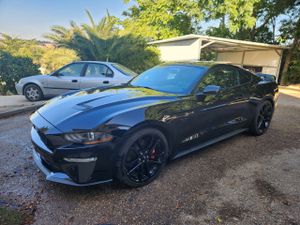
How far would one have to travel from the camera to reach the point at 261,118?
178 inches

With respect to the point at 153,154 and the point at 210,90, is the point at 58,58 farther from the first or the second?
the point at 153,154

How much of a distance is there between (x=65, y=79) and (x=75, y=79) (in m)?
0.32

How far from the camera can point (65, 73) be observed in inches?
273

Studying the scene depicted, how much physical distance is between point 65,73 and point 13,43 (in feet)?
51.4

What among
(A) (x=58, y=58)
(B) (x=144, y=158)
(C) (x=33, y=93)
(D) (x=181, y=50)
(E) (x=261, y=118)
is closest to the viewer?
(B) (x=144, y=158)

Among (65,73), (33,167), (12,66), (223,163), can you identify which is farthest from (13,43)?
(223,163)

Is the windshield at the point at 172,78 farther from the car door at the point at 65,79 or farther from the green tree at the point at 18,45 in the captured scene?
the green tree at the point at 18,45

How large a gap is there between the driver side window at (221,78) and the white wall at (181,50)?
7.69 meters

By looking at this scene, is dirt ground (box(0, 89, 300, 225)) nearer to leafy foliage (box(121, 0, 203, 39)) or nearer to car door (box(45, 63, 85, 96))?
car door (box(45, 63, 85, 96))

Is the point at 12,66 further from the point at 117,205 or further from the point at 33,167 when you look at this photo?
the point at 117,205

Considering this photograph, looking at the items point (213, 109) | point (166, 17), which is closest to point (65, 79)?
point (213, 109)

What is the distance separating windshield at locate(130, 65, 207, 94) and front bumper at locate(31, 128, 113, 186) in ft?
4.54

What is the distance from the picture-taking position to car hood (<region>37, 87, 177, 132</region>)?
2.36m

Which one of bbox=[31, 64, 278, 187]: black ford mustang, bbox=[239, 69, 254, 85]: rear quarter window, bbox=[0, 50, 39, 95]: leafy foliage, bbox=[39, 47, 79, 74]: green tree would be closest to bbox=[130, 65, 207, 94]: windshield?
bbox=[31, 64, 278, 187]: black ford mustang
